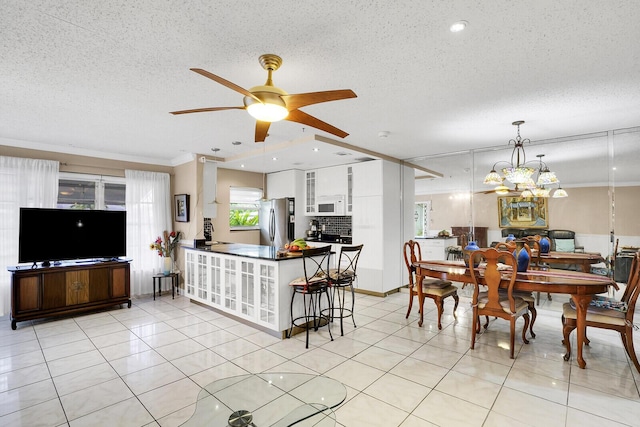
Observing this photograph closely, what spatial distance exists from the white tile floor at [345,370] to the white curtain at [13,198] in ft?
2.25

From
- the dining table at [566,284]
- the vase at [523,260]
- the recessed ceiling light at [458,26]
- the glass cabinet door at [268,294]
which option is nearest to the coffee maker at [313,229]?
the glass cabinet door at [268,294]

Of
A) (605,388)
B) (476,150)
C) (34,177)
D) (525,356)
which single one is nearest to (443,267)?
(525,356)

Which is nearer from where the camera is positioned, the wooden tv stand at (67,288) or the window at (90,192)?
the wooden tv stand at (67,288)

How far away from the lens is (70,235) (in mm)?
4570

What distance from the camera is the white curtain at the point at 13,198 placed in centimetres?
431

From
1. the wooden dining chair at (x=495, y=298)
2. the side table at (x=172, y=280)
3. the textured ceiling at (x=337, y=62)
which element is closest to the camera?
the textured ceiling at (x=337, y=62)

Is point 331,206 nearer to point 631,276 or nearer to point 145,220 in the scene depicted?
point 145,220

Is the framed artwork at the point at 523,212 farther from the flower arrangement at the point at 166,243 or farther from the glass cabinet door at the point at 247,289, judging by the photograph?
the flower arrangement at the point at 166,243

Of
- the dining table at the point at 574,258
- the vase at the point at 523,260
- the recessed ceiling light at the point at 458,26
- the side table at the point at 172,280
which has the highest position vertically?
the recessed ceiling light at the point at 458,26

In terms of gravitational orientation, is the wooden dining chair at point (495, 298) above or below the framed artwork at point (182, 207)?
below

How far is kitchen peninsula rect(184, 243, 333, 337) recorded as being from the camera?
359 centimetres

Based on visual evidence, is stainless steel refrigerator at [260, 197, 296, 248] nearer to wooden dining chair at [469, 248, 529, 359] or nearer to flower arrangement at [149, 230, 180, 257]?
flower arrangement at [149, 230, 180, 257]

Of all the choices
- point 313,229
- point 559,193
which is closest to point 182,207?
point 313,229

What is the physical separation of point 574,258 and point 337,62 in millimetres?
4407
